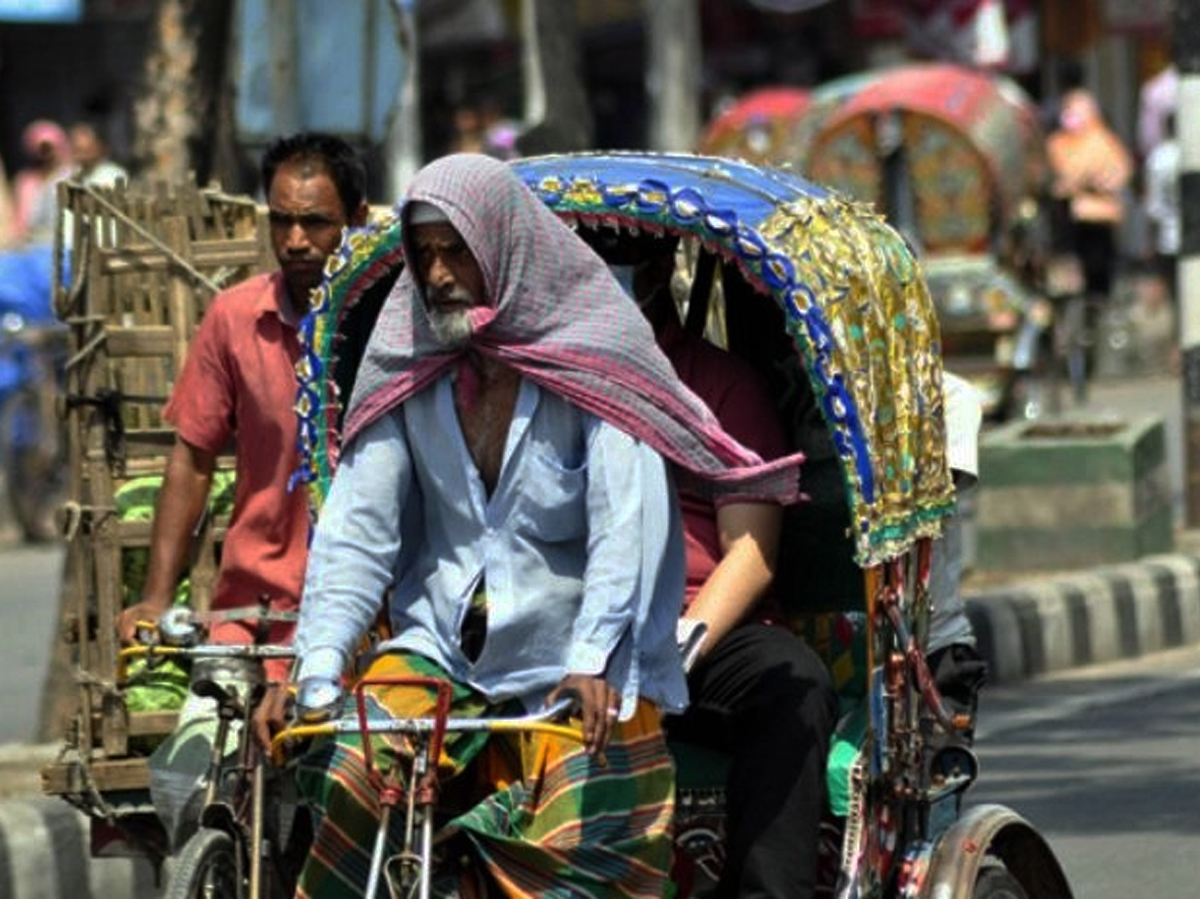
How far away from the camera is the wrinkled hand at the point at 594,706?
5.33m

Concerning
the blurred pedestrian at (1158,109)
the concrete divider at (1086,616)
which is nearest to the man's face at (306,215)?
the concrete divider at (1086,616)

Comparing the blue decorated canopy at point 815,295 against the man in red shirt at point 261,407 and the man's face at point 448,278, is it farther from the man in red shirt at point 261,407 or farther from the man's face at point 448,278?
the man in red shirt at point 261,407

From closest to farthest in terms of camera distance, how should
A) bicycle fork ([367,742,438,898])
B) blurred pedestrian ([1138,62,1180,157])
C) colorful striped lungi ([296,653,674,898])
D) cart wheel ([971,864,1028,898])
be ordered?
bicycle fork ([367,742,438,898])
colorful striped lungi ([296,653,674,898])
cart wheel ([971,864,1028,898])
blurred pedestrian ([1138,62,1180,157])

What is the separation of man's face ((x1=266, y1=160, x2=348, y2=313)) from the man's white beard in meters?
1.52

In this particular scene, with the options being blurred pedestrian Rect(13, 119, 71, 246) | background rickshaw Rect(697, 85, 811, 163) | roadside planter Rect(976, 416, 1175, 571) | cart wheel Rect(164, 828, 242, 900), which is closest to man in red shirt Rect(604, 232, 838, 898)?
cart wheel Rect(164, 828, 242, 900)

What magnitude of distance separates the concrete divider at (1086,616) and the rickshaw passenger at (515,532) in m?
6.07

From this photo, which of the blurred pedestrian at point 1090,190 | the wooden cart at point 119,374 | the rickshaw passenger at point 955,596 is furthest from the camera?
the blurred pedestrian at point 1090,190

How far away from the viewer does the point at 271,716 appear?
5.71 metres

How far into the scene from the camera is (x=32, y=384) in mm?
17516

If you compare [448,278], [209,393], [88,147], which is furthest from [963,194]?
[448,278]

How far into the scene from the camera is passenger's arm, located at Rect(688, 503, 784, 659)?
5.99m

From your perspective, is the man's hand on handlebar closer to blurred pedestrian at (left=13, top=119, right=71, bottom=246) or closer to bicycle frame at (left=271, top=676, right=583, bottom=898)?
bicycle frame at (left=271, top=676, right=583, bottom=898)

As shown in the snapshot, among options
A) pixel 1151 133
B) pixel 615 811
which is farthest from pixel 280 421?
pixel 1151 133

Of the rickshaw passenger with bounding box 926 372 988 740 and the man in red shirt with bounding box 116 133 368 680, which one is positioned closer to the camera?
the rickshaw passenger with bounding box 926 372 988 740
